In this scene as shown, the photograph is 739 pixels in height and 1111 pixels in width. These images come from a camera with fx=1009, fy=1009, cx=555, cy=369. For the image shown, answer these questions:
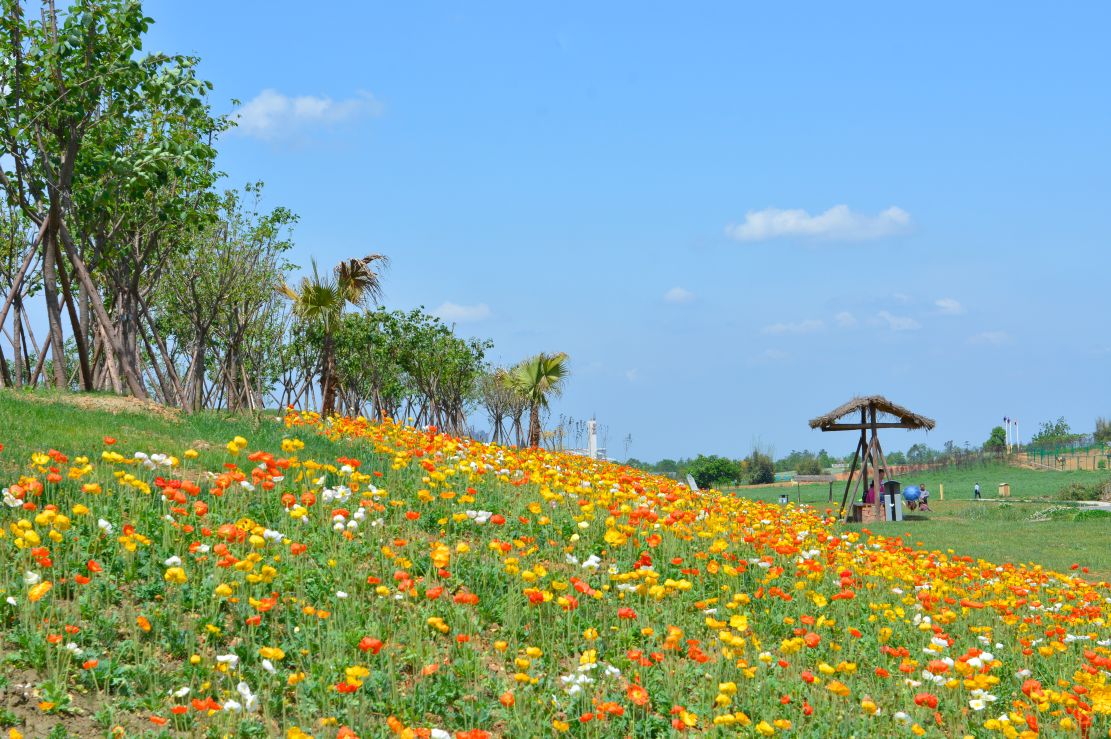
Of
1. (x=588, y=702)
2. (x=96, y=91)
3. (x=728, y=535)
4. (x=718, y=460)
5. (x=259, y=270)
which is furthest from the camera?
(x=718, y=460)

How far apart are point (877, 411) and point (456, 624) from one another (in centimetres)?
2428

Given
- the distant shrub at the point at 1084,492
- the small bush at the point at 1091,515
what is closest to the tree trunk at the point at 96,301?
the small bush at the point at 1091,515

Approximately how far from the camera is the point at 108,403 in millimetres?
14375

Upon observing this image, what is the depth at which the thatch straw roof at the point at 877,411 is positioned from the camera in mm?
28391

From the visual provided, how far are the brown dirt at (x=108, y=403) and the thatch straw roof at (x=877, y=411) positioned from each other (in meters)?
19.3

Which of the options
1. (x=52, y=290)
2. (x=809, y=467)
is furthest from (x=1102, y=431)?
(x=52, y=290)

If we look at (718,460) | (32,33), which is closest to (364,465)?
(32,33)

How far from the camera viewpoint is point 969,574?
36.4 feet

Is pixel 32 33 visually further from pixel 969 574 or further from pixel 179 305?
pixel 969 574

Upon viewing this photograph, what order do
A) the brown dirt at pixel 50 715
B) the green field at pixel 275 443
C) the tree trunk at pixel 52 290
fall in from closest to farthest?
the brown dirt at pixel 50 715
the green field at pixel 275 443
the tree trunk at pixel 52 290

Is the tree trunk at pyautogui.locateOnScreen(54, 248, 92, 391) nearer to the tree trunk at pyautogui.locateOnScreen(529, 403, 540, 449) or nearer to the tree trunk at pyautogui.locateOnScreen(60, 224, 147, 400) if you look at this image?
the tree trunk at pyautogui.locateOnScreen(60, 224, 147, 400)

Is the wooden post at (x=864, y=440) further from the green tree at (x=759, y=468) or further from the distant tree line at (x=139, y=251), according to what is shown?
the green tree at (x=759, y=468)

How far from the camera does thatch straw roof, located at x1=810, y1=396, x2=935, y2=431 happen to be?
28.4 m

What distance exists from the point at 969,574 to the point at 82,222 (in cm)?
1908
